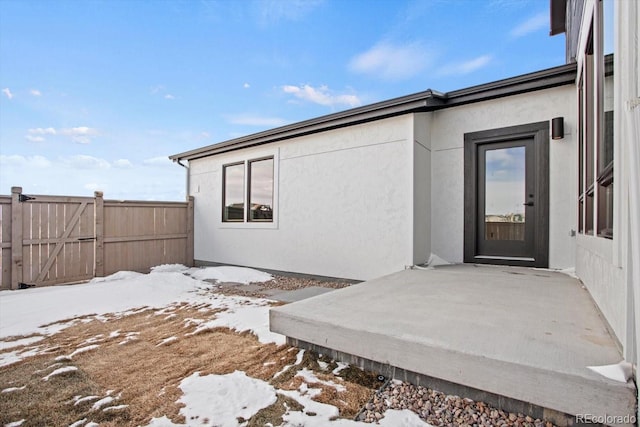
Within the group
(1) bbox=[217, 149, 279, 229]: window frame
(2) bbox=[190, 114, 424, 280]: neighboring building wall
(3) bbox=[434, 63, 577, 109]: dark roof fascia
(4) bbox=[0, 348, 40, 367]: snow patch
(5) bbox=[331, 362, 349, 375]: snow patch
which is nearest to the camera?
(5) bbox=[331, 362, 349, 375]: snow patch

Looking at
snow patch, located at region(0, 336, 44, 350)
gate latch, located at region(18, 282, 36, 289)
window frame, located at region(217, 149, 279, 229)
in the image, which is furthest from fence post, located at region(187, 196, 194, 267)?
A: snow patch, located at region(0, 336, 44, 350)

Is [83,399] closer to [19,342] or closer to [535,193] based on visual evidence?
[19,342]

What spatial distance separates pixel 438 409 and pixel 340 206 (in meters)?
4.22

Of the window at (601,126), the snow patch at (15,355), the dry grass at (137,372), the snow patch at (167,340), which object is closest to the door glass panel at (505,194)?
the window at (601,126)

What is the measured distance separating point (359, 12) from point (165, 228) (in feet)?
25.9

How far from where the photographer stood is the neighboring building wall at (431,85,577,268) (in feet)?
13.7

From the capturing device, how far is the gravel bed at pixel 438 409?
5.19 ft

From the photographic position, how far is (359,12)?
341 inches

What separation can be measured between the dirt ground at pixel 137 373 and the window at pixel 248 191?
3999 millimetres

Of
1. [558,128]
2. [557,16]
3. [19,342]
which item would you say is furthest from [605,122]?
[557,16]

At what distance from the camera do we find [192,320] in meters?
3.75

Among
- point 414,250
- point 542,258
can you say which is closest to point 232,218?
point 414,250

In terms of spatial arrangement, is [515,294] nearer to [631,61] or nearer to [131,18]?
[631,61]

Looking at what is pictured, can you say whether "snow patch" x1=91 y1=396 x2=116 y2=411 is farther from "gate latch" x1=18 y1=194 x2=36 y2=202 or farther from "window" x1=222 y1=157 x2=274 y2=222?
"gate latch" x1=18 y1=194 x2=36 y2=202
